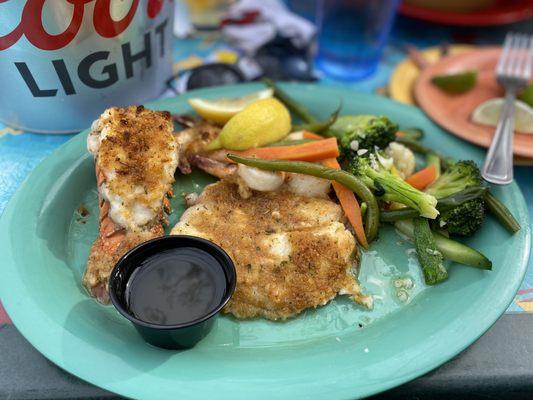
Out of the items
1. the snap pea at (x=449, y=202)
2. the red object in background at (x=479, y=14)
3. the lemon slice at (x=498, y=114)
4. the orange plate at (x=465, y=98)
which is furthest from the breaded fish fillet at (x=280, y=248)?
the red object in background at (x=479, y=14)

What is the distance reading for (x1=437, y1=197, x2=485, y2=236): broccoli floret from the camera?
84.2 inches

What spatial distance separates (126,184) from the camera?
1.98m

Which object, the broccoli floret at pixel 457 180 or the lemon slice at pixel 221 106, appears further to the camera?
the lemon slice at pixel 221 106

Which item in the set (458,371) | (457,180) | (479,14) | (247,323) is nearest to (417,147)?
(457,180)

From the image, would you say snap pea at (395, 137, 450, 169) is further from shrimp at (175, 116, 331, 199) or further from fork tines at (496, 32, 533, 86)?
fork tines at (496, 32, 533, 86)

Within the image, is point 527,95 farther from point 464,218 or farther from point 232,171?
point 232,171

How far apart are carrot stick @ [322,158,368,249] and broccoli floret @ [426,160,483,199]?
412 millimetres

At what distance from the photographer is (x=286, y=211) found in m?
2.20

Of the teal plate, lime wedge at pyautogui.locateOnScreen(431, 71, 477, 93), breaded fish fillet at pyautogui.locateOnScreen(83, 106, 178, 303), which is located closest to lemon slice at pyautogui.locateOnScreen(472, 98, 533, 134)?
lime wedge at pyautogui.locateOnScreen(431, 71, 477, 93)

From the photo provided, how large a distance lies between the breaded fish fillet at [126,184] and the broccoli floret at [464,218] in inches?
50.5

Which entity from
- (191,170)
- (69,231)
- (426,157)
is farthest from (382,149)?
(69,231)

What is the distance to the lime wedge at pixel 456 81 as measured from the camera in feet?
10.0

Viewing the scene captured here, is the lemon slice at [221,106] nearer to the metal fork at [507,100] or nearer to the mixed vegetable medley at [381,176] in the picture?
the mixed vegetable medley at [381,176]

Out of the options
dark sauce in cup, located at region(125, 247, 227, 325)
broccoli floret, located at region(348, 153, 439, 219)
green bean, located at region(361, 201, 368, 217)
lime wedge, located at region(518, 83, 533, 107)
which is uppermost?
lime wedge, located at region(518, 83, 533, 107)
